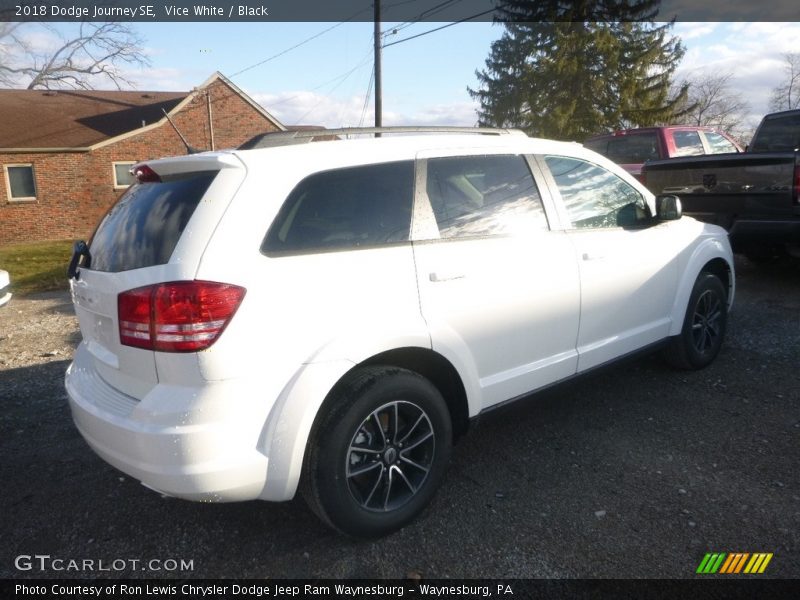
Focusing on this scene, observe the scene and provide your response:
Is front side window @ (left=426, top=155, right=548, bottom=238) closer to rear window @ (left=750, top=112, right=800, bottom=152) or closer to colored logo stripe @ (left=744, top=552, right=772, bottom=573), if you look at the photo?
colored logo stripe @ (left=744, top=552, right=772, bottom=573)

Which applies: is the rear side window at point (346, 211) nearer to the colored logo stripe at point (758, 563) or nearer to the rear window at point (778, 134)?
the colored logo stripe at point (758, 563)

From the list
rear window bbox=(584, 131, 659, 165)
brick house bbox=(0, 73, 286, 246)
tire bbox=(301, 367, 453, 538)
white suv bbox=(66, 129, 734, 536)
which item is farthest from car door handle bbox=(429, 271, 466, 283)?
brick house bbox=(0, 73, 286, 246)

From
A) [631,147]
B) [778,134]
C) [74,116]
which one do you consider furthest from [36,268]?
[74,116]

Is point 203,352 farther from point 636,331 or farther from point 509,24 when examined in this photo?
point 509,24

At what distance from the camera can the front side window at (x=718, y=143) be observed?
10602mm

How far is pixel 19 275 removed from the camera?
1135 centimetres

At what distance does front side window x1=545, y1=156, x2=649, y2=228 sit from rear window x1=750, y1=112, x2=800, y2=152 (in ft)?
18.6

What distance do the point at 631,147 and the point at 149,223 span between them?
9.68m

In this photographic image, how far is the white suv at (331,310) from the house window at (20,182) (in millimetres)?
22179

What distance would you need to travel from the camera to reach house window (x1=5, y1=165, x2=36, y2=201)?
827 inches

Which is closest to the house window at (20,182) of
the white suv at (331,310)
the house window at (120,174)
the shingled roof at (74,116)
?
the shingled roof at (74,116)

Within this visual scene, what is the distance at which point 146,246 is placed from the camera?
2424 millimetres

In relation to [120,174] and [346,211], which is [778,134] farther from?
[120,174]
